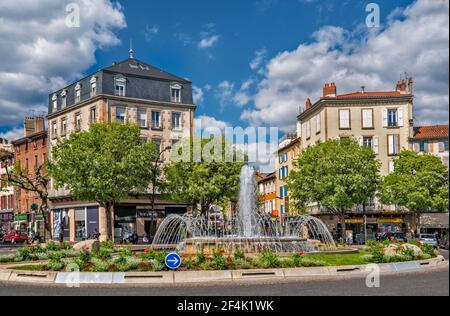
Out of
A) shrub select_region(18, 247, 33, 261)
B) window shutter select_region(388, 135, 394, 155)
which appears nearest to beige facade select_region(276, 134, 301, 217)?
window shutter select_region(388, 135, 394, 155)

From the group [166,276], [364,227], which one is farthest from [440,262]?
[364,227]

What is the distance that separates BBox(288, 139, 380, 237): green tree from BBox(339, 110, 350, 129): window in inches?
296

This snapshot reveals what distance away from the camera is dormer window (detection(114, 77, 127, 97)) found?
5950cm

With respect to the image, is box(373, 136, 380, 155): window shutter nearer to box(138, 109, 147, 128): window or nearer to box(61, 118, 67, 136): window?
box(138, 109, 147, 128): window

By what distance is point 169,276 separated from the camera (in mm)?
18578

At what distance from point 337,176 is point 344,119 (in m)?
12.3

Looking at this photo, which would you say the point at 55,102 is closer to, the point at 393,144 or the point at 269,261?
the point at 393,144

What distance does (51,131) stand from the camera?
65.6m

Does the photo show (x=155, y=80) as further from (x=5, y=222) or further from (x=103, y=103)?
(x=5, y=222)

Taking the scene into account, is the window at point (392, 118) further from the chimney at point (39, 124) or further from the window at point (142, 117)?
the chimney at point (39, 124)

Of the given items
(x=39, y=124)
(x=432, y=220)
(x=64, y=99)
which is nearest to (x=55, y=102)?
(x=64, y=99)

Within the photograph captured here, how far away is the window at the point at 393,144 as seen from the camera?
62375 millimetres

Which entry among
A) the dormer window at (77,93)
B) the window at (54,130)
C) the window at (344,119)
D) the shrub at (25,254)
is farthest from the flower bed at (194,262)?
the window at (54,130)

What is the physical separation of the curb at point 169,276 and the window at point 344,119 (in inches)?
1724
